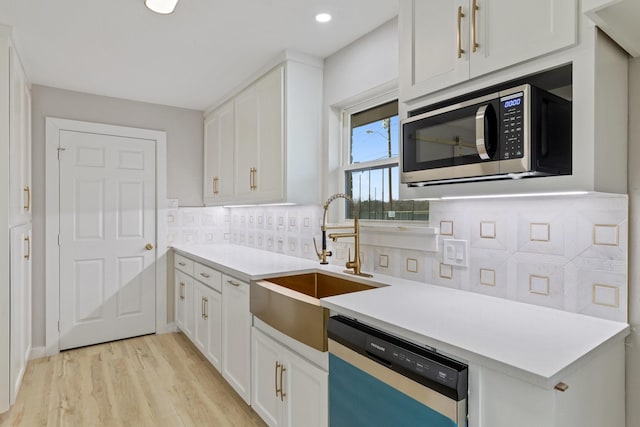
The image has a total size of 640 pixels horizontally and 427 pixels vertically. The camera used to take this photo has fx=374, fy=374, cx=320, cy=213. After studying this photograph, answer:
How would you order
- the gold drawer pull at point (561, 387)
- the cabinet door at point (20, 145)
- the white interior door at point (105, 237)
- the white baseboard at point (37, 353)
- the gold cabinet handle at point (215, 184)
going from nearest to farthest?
the gold drawer pull at point (561, 387) → the cabinet door at point (20, 145) → the white baseboard at point (37, 353) → the white interior door at point (105, 237) → the gold cabinet handle at point (215, 184)

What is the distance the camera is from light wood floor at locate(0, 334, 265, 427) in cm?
225

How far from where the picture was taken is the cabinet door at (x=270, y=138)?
2561 mm

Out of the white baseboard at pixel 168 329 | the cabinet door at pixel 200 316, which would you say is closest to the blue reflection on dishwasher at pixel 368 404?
the cabinet door at pixel 200 316

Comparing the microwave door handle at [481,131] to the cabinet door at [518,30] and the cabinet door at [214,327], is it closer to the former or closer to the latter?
the cabinet door at [518,30]

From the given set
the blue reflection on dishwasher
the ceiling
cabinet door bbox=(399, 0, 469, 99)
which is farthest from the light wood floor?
the ceiling

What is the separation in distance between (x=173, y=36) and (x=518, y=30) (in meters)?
1.94

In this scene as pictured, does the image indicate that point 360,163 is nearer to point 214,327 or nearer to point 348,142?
point 348,142

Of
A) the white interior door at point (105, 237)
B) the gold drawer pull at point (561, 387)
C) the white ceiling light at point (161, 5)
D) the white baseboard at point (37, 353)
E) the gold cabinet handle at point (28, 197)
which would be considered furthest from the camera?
the white interior door at point (105, 237)

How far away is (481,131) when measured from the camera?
1.20m

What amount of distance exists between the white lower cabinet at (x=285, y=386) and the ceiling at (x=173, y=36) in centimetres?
176

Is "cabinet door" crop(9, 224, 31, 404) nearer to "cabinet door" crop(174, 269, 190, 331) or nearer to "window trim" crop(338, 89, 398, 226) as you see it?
"cabinet door" crop(174, 269, 190, 331)

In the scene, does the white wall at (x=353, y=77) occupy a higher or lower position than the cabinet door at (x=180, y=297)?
higher

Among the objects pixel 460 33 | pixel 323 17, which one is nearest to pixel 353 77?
pixel 323 17

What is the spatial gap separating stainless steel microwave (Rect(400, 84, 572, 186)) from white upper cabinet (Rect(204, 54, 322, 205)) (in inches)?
49.1
